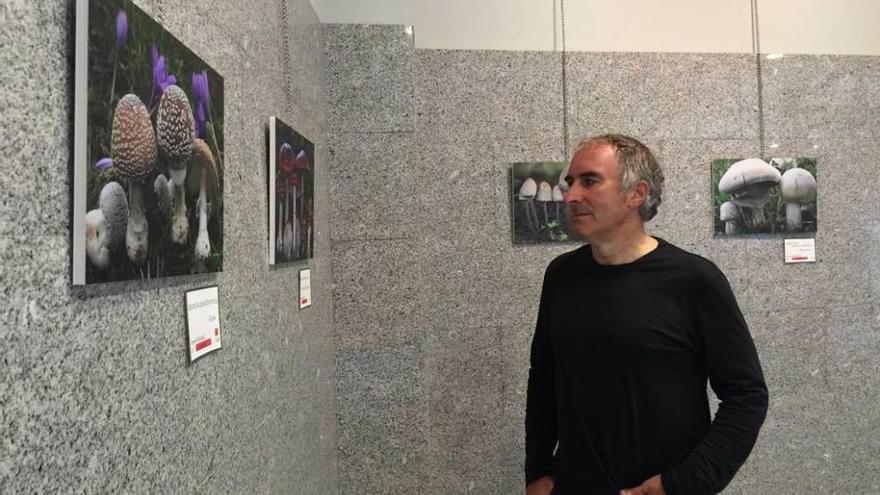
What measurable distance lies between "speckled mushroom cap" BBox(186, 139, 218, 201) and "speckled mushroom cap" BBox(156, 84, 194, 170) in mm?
21

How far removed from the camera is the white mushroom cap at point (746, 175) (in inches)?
87.6

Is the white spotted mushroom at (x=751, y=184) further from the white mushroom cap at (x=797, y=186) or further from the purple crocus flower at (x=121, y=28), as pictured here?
the purple crocus flower at (x=121, y=28)

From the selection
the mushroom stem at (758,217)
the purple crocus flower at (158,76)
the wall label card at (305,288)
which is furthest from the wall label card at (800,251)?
the purple crocus flower at (158,76)

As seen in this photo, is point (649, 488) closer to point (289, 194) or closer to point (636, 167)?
point (636, 167)

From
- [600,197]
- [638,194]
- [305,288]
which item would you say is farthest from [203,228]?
[638,194]

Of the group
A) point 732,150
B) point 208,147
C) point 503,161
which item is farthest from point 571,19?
point 208,147

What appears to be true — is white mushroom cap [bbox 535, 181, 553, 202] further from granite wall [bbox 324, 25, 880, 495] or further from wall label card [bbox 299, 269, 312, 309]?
wall label card [bbox 299, 269, 312, 309]

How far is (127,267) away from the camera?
59cm

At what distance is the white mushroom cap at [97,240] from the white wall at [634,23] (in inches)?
68.1

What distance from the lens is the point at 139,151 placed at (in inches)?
24.0

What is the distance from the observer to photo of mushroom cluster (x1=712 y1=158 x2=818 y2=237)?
222 centimetres

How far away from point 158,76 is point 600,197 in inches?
40.4

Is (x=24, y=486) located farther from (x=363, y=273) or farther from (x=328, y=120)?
(x=328, y=120)

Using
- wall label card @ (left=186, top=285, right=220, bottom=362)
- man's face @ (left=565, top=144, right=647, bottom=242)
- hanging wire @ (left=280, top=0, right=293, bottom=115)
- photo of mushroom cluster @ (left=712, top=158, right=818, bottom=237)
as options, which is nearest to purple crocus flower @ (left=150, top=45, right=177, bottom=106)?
wall label card @ (left=186, top=285, right=220, bottom=362)
